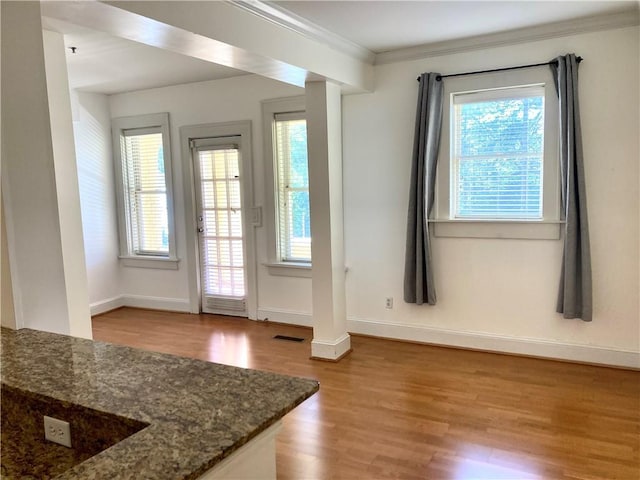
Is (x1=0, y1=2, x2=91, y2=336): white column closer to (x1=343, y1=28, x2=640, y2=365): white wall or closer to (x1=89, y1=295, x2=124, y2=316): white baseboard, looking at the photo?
(x1=343, y1=28, x2=640, y2=365): white wall

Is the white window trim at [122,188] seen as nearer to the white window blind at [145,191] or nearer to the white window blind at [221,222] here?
the white window blind at [145,191]

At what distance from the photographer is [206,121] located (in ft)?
16.9

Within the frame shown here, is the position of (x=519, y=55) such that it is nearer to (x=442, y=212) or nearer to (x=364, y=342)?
(x=442, y=212)

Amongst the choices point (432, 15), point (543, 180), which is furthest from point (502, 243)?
point (432, 15)

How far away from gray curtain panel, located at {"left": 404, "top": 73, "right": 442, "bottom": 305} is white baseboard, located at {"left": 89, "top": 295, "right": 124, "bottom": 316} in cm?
358

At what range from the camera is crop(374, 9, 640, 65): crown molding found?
3.38 m

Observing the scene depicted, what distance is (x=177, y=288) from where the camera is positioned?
566 cm

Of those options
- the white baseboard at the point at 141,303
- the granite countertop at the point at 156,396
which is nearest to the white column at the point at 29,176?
the granite countertop at the point at 156,396

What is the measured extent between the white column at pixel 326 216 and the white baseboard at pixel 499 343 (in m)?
0.49

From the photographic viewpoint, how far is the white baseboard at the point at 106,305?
5586mm

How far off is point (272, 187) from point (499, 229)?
7.16 feet

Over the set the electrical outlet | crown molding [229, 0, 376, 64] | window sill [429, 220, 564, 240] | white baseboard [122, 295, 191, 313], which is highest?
crown molding [229, 0, 376, 64]

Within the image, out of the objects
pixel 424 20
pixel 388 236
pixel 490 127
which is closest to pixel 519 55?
pixel 490 127

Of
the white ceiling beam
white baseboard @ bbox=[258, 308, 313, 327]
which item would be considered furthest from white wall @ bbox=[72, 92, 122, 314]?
the white ceiling beam
